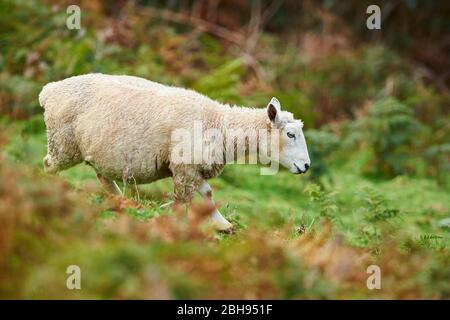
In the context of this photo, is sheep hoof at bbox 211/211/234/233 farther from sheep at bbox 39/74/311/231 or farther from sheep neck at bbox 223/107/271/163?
sheep neck at bbox 223/107/271/163

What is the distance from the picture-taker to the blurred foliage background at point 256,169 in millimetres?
5430

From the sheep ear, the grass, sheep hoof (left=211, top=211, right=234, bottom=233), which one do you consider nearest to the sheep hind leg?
the grass

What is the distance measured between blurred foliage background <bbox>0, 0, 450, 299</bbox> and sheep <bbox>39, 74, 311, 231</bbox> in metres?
0.41

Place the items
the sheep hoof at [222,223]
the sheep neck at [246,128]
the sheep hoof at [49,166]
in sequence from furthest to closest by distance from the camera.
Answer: the sheep hoof at [49,166] < the sheep neck at [246,128] < the sheep hoof at [222,223]

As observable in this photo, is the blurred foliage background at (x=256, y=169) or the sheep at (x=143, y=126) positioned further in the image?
the sheep at (x=143, y=126)

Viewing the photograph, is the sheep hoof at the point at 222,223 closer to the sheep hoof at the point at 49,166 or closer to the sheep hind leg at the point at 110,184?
the sheep hind leg at the point at 110,184

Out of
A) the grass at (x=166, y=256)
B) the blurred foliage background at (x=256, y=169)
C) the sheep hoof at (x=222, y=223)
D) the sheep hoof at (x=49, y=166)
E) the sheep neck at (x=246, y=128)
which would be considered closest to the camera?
the grass at (x=166, y=256)

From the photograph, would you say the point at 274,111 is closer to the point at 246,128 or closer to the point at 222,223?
the point at 246,128

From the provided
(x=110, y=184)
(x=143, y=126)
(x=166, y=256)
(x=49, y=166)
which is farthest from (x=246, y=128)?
(x=166, y=256)

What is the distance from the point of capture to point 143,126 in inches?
308

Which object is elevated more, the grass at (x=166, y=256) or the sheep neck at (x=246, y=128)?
the sheep neck at (x=246, y=128)

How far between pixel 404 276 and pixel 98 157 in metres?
3.37

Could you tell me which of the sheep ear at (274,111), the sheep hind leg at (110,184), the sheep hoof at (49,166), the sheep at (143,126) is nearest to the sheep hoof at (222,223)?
the sheep at (143,126)

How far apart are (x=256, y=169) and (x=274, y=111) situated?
4807 millimetres
